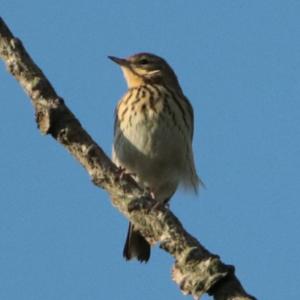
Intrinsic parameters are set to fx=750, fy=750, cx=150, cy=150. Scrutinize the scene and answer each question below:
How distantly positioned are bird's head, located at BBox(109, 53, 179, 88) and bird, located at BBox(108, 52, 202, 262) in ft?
0.82

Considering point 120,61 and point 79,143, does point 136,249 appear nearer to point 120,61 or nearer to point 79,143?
point 120,61

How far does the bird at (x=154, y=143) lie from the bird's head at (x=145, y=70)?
0.25 meters

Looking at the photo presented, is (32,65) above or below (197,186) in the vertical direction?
below

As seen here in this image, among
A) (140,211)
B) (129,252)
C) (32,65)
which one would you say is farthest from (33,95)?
(129,252)

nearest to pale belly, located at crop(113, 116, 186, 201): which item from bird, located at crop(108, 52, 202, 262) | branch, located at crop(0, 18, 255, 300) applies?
bird, located at crop(108, 52, 202, 262)

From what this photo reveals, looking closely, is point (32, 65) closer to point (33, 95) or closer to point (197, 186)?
point (33, 95)

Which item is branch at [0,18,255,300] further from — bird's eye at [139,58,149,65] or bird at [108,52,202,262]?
bird's eye at [139,58,149,65]

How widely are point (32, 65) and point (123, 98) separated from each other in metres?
4.29

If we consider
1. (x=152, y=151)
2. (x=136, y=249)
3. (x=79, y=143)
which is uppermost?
(x=152, y=151)

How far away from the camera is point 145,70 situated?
31.4 feet

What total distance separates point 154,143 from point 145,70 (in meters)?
1.61

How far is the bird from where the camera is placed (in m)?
8.28

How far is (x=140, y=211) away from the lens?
179 inches

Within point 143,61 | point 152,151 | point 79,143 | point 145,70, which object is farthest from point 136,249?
point 79,143
